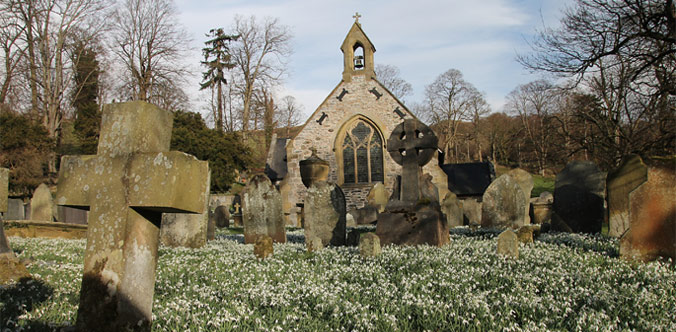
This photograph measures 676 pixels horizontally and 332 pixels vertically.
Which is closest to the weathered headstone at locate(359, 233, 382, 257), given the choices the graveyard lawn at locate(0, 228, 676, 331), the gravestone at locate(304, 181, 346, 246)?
the graveyard lawn at locate(0, 228, 676, 331)

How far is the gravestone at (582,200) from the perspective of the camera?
9.95 m

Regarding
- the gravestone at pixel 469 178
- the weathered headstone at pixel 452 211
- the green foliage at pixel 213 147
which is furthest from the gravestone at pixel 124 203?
the gravestone at pixel 469 178

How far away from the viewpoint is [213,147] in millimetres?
31812

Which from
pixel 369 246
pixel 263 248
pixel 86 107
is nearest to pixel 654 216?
pixel 369 246

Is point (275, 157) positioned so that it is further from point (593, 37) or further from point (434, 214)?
point (434, 214)

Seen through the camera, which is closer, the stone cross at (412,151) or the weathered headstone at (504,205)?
the stone cross at (412,151)

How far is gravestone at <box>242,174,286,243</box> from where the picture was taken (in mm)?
10430

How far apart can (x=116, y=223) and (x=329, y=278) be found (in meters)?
2.86

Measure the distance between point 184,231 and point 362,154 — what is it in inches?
699

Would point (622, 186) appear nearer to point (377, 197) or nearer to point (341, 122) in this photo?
point (377, 197)

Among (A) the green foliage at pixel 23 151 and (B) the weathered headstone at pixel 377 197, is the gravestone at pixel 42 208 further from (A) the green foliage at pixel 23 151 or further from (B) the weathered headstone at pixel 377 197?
(B) the weathered headstone at pixel 377 197

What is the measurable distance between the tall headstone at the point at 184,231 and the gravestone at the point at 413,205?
3.80 m

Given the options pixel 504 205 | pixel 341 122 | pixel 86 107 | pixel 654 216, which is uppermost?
pixel 86 107

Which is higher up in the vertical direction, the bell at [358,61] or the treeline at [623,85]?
the bell at [358,61]
